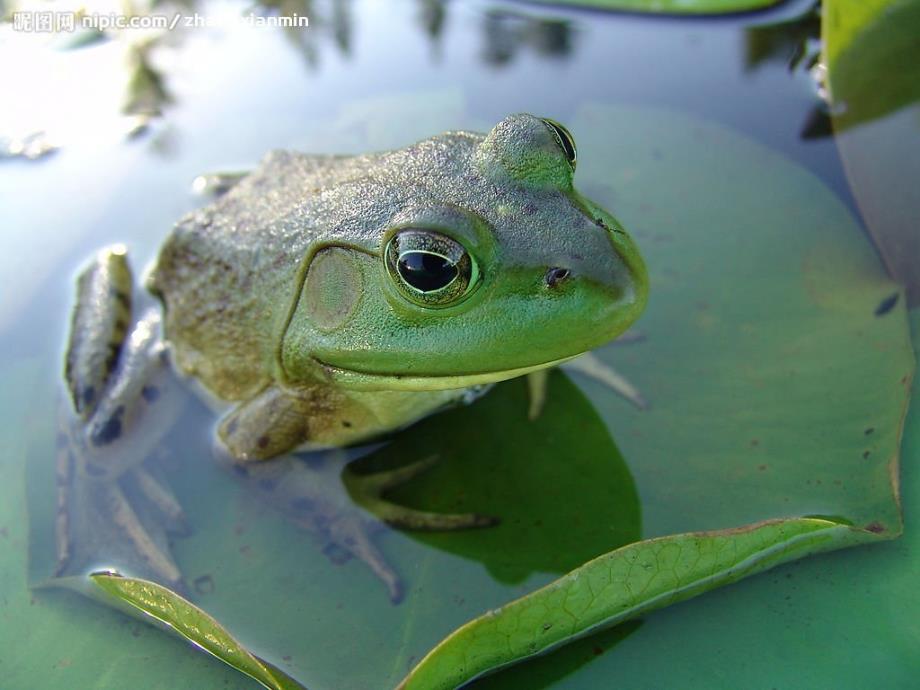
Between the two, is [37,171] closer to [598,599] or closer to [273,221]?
[273,221]

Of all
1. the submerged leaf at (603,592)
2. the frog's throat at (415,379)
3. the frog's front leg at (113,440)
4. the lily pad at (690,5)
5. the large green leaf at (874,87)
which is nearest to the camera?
the submerged leaf at (603,592)

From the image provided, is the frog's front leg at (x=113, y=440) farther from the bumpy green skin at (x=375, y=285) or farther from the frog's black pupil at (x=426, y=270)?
the frog's black pupil at (x=426, y=270)

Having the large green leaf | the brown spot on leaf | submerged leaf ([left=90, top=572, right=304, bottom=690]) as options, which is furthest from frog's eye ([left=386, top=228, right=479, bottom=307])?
the large green leaf

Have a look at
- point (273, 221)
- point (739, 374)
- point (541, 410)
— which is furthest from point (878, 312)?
point (273, 221)

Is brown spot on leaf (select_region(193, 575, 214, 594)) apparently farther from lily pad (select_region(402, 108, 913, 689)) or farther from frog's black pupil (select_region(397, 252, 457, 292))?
frog's black pupil (select_region(397, 252, 457, 292))

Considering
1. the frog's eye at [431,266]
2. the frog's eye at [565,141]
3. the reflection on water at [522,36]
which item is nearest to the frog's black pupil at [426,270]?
the frog's eye at [431,266]

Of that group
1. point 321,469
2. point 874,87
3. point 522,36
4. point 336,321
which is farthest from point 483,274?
point 522,36
